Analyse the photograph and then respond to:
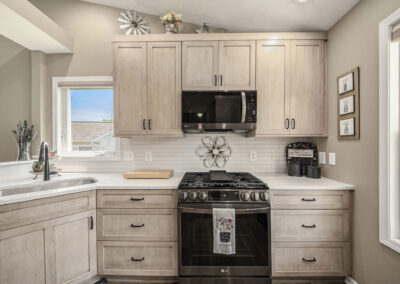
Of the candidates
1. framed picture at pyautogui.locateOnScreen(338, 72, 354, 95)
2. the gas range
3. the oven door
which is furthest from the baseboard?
framed picture at pyautogui.locateOnScreen(338, 72, 354, 95)

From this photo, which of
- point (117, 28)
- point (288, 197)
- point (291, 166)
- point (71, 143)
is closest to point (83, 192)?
point (71, 143)

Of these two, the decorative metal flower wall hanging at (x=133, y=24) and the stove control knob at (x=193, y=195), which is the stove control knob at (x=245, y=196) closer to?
the stove control knob at (x=193, y=195)

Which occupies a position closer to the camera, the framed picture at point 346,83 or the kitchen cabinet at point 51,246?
the kitchen cabinet at point 51,246

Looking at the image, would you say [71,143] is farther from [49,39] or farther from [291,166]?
[291,166]

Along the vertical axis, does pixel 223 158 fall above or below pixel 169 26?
below

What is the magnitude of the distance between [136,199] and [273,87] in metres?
1.80

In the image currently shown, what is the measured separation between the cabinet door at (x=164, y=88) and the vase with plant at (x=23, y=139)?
1.42 m

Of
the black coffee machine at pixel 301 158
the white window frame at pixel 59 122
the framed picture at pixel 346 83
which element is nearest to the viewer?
the framed picture at pixel 346 83

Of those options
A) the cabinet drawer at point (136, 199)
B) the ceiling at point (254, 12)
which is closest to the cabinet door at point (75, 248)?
the cabinet drawer at point (136, 199)

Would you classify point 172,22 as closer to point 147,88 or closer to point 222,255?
point 147,88

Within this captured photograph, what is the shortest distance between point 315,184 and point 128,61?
229 cm

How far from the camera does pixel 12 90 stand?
220 cm

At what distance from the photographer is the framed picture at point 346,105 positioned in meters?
1.75

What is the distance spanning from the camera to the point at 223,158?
8.18 feet
